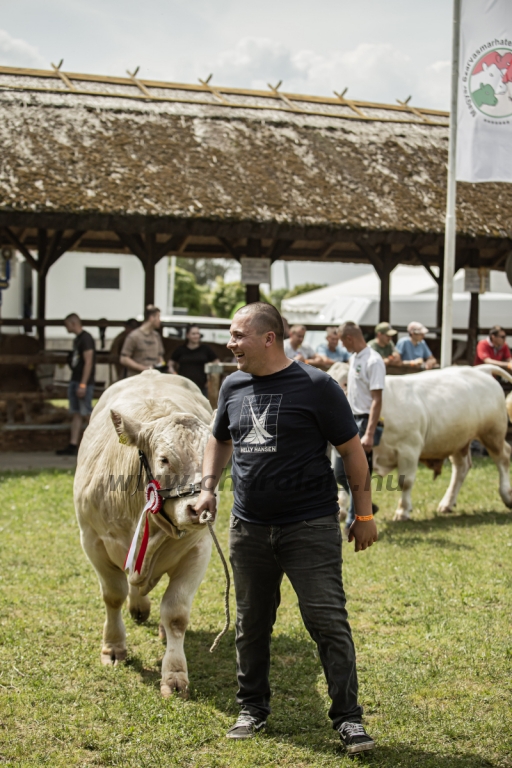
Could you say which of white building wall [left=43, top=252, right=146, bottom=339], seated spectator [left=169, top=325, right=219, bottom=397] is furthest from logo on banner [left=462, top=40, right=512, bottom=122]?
white building wall [left=43, top=252, right=146, bottom=339]

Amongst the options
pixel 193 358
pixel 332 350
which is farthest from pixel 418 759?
pixel 193 358

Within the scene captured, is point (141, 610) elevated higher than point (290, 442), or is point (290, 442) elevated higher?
point (290, 442)

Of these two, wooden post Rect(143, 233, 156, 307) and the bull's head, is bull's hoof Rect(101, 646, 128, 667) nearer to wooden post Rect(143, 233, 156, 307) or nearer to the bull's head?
the bull's head

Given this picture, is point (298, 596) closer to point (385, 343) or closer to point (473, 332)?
point (385, 343)

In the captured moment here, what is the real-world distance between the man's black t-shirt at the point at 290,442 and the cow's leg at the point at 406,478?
5190 mm

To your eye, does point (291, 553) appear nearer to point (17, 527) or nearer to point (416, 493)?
point (17, 527)

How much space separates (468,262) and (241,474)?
14.3m

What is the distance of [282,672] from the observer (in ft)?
16.4

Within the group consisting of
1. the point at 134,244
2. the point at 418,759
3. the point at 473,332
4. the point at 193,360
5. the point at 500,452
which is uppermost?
the point at 134,244

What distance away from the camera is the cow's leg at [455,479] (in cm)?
947

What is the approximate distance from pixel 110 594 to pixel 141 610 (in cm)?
55

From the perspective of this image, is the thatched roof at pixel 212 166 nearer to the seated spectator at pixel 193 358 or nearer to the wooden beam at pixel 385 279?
the wooden beam at pixel 385 279

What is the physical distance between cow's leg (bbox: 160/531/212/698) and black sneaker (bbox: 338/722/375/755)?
106 centimetres

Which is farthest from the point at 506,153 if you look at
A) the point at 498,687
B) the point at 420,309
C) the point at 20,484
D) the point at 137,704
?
the point at 420,309
